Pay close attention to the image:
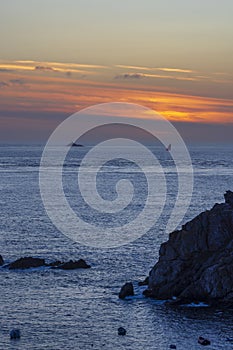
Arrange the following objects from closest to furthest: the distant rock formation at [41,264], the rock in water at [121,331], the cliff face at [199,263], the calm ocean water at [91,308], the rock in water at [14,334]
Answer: the rock in water at [14,334] → the calm ocean water at [91,308] → the rock in water at [121,331] → the cliff face at [199,263] → the distant rock formation at [41,264]

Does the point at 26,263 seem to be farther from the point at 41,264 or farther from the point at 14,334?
the point at 14,334

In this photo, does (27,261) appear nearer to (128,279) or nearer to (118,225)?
(128,279)

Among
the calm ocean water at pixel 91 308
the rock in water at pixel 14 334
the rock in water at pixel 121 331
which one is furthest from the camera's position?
the rock in water at pixel 121 331

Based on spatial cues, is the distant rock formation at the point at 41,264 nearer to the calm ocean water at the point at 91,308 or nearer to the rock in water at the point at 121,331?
the calm ocean water at the point at 91,308

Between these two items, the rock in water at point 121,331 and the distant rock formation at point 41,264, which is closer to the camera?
the rock in water at point 121,331

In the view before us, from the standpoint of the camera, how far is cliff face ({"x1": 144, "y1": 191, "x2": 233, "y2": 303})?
76.4m

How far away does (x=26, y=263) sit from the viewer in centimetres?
9462

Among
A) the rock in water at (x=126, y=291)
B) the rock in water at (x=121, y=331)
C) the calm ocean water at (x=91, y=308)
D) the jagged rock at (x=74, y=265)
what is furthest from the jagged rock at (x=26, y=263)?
the rock in water at (x=121, y=331)

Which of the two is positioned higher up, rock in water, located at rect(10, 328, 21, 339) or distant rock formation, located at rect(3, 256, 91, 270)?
distant rock formation, located at rect(3, 256, 91, 270)

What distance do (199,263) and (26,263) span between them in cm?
2656

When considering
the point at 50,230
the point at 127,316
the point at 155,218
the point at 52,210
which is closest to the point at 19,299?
the point at 127,316

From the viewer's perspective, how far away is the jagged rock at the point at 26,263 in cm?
9400

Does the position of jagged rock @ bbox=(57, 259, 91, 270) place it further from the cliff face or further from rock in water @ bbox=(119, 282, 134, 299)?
the cliff face

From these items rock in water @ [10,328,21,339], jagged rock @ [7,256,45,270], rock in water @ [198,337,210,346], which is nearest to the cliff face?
rock in water @ [198,337,210,346]
